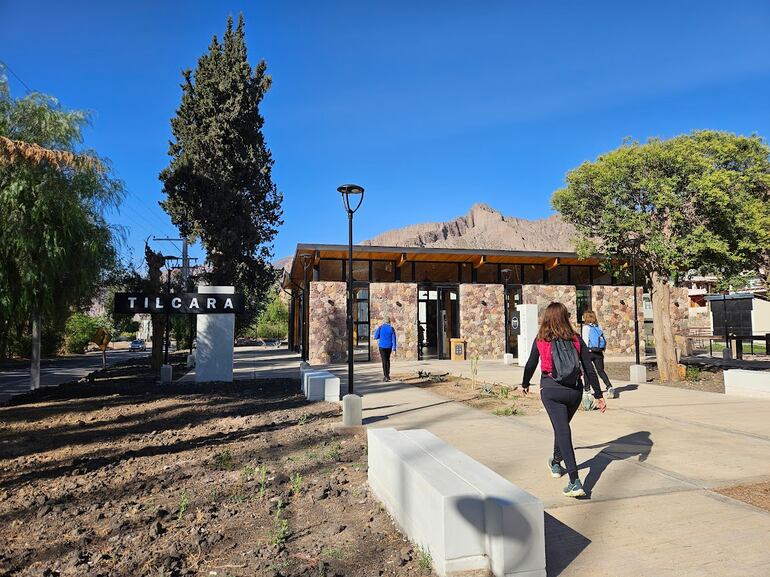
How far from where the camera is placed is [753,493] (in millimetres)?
4395

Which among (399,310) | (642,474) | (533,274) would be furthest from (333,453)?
(533,274)

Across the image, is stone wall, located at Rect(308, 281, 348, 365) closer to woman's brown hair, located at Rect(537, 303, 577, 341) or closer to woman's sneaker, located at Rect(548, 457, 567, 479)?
woman's sneaker, located at Rect(548, 457, 567, 479)

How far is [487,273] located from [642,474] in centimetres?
2182

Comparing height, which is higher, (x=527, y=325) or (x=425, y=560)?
(x=527, y=325)

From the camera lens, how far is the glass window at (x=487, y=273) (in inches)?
1040

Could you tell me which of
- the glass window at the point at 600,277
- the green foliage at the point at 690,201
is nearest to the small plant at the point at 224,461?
the green foliage at the point at 690,201

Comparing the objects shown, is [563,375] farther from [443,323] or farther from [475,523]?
[443,323]

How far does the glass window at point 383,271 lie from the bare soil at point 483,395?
972cm

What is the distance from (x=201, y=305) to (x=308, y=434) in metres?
7.82

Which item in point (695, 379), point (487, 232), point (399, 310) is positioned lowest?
point (695, 379)

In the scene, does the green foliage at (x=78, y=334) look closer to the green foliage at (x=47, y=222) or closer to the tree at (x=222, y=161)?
the tree at (x=222, y=161)

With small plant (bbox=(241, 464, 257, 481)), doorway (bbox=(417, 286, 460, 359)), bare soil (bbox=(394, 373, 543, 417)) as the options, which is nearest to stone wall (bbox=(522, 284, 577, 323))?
doorway (bbox=(417, 286, 460, 359))

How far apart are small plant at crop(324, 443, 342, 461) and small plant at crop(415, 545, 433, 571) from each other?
2788 mm

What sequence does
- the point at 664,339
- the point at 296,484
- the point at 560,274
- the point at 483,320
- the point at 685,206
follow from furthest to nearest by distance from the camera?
the point at 560,274, the point at 483,320, the point at 685,206, the point at 664,339, the point at 296,484
